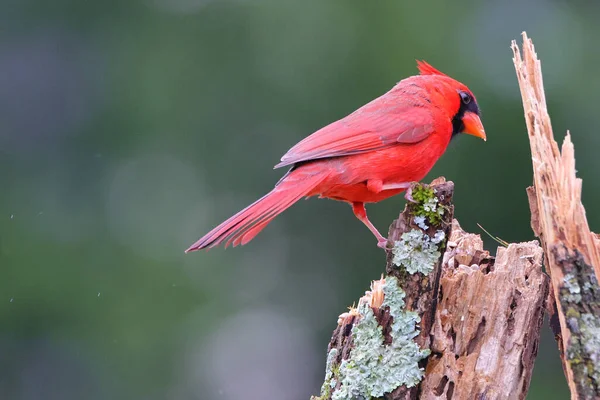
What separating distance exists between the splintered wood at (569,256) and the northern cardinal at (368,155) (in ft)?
2.89

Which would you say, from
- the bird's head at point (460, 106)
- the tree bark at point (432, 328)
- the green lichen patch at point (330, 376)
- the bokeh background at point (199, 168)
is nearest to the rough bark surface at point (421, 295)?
the tree bark at point (432, 328)

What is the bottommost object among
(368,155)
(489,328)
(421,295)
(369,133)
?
(489,328)

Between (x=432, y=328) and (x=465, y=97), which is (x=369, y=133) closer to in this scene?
(x=465, y=97)

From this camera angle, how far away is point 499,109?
738 centimetres

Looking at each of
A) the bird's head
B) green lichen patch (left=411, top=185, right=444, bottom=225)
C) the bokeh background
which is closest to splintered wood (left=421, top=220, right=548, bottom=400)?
green lichen patch (left=411, top=185, right=444, bottom=225)

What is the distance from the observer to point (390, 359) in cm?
334

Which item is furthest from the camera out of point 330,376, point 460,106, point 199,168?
point 199,168

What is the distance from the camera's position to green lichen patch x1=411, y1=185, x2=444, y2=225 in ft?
11.1

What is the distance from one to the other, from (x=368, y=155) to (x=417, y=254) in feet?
2.84

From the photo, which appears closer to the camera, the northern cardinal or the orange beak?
the northern cardinal

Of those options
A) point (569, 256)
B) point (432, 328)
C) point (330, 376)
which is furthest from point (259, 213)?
point (569, 256)

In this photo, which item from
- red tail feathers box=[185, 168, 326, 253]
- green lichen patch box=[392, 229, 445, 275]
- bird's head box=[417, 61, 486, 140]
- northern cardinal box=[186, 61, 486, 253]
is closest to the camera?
green lichen patch box=[392, 229, 445, 275]

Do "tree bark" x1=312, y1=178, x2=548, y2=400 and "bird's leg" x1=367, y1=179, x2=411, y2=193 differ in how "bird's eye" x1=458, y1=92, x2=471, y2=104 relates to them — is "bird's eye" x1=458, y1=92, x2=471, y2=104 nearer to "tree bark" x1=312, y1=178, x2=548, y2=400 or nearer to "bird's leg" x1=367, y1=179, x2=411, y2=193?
"bird's leg" x1=367, y1=179, x2=411, y2=193

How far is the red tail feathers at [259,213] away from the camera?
11.7 ft
